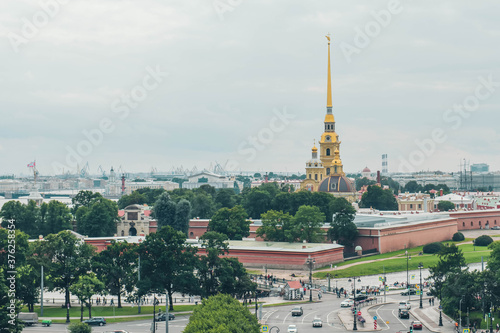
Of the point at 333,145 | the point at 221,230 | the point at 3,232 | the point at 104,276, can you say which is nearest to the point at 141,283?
the point at 104,276

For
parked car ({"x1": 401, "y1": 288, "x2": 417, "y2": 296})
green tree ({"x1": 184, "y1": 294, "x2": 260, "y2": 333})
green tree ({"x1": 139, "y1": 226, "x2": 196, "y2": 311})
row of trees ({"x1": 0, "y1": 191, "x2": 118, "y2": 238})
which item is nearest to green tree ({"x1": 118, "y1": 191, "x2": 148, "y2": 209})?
row of trees ({"x1": 0, "y1": 191, "x2": 118, "y2": 238})

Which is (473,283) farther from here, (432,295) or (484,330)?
(432,295)

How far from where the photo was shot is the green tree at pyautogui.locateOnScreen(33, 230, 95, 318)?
59.0 meters

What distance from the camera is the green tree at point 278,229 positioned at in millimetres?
85369

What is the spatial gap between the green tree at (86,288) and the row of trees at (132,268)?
39 centimetres

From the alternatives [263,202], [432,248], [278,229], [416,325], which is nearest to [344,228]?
[278,229]

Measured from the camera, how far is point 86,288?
5409 centimetres

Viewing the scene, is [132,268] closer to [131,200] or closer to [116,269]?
[116,269]

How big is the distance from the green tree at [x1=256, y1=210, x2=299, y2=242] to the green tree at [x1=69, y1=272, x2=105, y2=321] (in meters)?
31.3

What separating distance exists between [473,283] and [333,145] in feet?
342

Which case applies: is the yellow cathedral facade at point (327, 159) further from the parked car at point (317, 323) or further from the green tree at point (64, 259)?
the parked car at point (317, 323)

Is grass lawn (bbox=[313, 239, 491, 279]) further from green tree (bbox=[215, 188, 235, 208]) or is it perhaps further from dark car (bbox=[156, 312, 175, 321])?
green tree (bbox=[215, 188, 235, 208])

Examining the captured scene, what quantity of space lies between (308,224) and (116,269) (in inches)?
1202

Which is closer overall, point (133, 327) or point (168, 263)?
point (133, 327)
